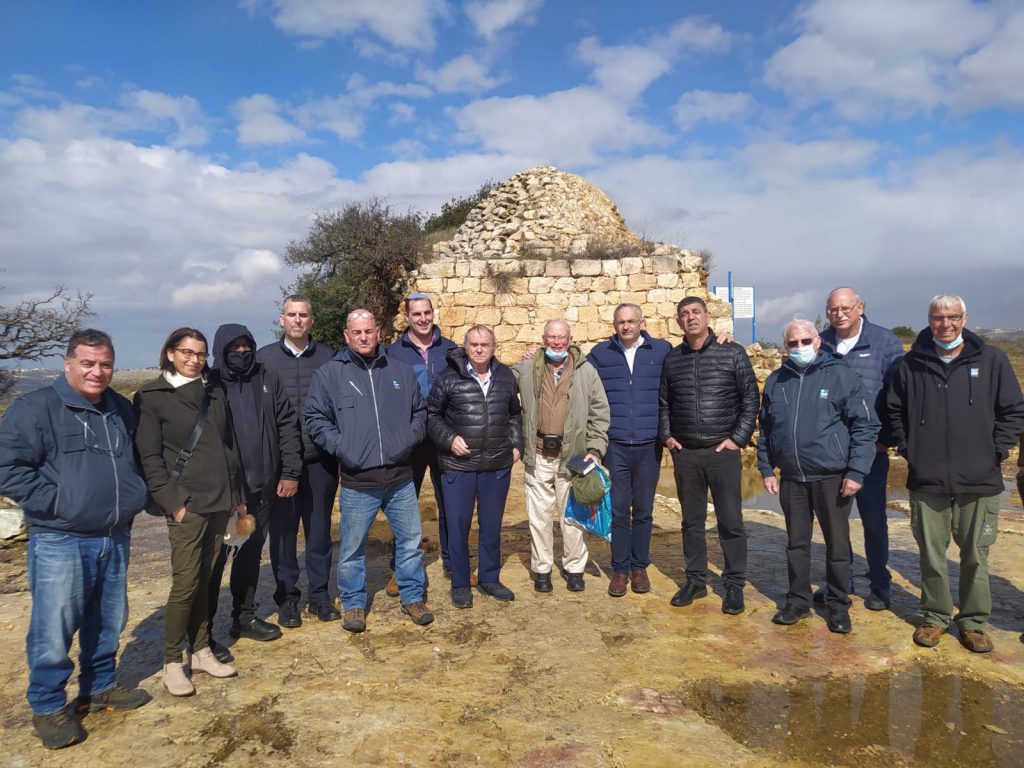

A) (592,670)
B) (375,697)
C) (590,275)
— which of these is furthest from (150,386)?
(590,275)

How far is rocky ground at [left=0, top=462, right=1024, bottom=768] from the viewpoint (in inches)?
108

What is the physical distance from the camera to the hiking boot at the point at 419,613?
4.11 m

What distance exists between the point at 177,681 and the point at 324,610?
42.9 inches

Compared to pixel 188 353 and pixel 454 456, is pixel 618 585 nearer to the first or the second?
pixel 454 456

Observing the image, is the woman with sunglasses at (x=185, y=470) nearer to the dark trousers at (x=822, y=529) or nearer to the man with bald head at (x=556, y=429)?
the man with bald head at (x=556, y=429)

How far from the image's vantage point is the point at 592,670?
349 centimetres

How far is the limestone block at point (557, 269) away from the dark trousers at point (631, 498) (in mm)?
8219

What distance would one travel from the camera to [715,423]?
14.3 ft

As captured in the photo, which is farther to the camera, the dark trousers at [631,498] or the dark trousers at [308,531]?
the dark trousers at [631,498]

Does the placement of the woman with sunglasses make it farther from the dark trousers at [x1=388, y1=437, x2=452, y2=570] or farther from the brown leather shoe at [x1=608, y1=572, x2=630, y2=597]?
the brown leather shoe at [x1=608, y1=572, x2=630, y2=597]

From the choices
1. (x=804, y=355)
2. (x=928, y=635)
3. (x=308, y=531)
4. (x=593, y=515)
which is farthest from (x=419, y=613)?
(x=928, y=635)

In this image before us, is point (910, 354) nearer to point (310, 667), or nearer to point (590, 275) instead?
point (310, 667)

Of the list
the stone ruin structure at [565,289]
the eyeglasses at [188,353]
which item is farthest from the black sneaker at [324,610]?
the stone ruin structure at [565,289]

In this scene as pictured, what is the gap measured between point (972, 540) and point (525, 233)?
11.2 metres
